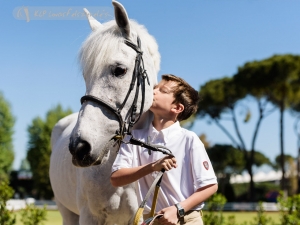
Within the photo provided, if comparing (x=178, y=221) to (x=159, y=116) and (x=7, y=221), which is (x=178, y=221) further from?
(x=7, y=221)

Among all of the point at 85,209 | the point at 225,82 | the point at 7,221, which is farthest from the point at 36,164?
the point at 85,209

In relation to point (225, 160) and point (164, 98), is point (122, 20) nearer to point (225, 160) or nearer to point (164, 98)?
point (164, 98)

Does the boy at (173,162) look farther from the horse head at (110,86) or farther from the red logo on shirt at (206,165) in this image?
the horse head at (110,86)

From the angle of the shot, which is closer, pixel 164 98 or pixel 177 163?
pixel 177 163

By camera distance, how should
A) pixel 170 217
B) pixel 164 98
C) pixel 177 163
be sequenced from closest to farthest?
pixel 170 217 < pixel 177 163 < pixel 164 98

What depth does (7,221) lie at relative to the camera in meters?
7.47

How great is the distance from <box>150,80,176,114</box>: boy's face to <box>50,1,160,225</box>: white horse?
0.04 meters

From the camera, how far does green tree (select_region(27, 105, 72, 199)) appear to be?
135 ft

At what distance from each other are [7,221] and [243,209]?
2569 cm

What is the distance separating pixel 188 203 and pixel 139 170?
32 centimetres

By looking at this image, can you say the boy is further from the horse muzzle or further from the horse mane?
the horse mane

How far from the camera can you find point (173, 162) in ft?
8.25

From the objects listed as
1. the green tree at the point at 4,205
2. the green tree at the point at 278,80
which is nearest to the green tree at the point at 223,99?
the green tree at the point at 278,80

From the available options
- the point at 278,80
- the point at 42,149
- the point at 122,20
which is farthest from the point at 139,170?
the point at 42,149
